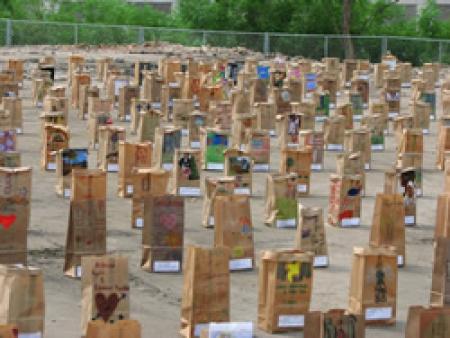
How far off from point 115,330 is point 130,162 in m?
9.23

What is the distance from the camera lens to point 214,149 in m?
24.8

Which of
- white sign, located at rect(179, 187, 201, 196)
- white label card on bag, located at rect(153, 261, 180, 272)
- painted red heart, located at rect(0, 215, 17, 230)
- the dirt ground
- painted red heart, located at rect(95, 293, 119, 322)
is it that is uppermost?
painted red heart, located at rect(0, 215, 17, 230)

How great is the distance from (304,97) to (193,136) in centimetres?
658

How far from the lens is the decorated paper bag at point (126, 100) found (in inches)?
1212

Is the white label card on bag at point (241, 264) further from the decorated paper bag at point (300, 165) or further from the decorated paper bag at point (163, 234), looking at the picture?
the decorated paper bag at point (300, 165)

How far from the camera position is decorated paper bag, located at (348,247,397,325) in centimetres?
1631

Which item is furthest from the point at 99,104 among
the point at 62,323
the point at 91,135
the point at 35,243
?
the point at 62,323

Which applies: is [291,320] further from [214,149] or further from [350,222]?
[214,149]

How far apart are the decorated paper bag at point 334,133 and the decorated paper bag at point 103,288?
41.6 feet

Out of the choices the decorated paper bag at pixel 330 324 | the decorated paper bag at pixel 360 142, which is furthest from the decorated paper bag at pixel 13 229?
the decorated paper bag at pixel 360 142

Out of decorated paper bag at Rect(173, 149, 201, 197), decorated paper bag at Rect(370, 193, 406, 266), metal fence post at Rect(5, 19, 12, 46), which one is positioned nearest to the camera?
decorated paper bag at Rect(370, 193, 406, 266)

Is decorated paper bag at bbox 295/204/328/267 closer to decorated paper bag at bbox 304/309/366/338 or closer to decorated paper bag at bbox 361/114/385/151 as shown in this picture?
decorated paper bag at bbox 304/309/366/338

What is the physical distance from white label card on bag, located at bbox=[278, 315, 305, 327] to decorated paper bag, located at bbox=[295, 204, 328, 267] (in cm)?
238

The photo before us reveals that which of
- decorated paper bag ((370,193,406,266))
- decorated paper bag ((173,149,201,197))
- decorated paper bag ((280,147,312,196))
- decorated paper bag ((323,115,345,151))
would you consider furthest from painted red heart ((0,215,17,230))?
decorated paper bag ((323,115,345,151))
